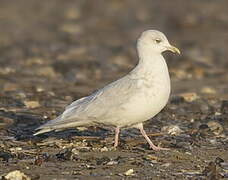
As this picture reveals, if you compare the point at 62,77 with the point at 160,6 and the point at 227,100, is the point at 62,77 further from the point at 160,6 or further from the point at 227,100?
the point at 160,6

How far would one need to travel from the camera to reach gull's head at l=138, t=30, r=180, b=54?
8.78 meters

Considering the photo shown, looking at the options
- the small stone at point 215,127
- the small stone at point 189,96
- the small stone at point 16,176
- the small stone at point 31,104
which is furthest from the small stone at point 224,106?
the small stone at point 16,176

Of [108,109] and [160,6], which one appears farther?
[160,6]

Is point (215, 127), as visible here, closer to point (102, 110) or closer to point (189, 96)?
point (102, 110)

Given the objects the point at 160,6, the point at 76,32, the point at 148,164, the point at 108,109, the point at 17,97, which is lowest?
the point at 148,164

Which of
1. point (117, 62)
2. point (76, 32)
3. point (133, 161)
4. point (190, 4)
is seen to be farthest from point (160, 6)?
point (133, 161)

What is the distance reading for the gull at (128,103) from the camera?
26.8ft

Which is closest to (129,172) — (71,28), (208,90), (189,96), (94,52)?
(189,96)

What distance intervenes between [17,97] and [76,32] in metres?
11.1

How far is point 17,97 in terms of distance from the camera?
11.9 metres

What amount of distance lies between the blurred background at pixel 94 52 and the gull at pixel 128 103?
0.95 metres

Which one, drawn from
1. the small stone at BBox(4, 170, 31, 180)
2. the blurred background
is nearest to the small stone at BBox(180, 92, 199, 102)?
the blurred background

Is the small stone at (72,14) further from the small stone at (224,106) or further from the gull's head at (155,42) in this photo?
the gull's head at (155,42)

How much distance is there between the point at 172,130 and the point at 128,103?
1.52 metres
